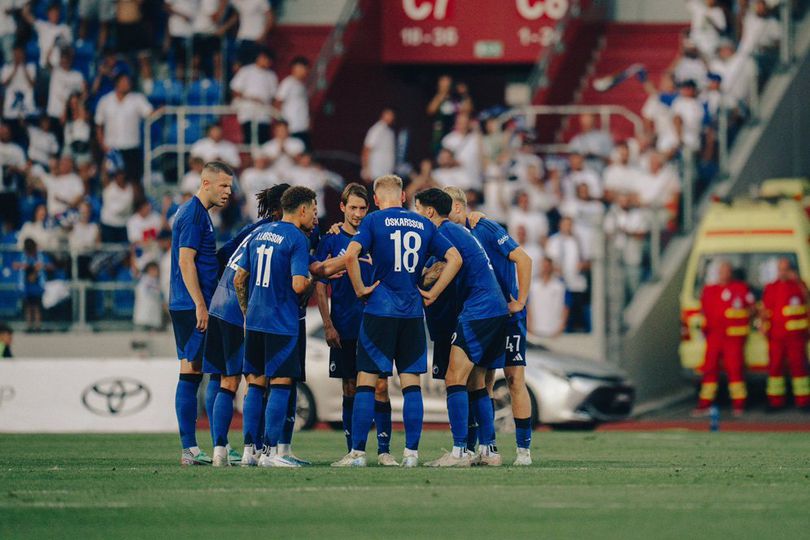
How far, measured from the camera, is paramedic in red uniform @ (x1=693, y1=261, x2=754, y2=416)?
24297 millimetres

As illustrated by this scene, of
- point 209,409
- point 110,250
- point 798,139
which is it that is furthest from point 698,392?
point 209,409

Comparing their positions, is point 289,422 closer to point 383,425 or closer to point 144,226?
point 383,425

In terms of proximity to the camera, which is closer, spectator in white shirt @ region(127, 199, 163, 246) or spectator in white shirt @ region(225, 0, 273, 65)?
spectator in white shirt @ region(127, 199, 163, 246)

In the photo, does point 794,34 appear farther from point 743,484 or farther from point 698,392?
point 743,484

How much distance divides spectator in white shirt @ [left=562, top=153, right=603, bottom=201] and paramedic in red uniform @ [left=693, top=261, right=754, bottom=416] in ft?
8.38

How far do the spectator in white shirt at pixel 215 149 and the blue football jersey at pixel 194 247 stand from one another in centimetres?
1287

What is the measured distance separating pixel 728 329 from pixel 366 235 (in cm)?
1195

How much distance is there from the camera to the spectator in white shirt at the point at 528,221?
25484mm

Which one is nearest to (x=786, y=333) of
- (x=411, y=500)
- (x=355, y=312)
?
(x=355, y=312)

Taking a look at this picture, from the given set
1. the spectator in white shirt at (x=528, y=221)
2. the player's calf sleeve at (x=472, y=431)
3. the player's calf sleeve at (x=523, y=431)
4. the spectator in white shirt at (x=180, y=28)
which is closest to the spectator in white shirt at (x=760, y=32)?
the spectator in white shirt at (x=528, y=221)

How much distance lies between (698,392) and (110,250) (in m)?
8.62

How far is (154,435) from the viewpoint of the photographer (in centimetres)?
2084

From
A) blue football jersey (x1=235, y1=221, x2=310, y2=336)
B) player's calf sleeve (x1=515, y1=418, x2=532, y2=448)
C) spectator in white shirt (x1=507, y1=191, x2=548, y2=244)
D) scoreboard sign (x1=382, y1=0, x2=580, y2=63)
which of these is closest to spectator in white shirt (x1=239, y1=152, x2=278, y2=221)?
spectator in white shirt (x1=507, y1=191, x2=548, y2=244)

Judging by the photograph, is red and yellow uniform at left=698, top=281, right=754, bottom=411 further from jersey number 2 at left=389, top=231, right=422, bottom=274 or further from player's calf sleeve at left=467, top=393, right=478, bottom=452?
jersey number 2 at left=389, top=231, right=422, bottom=274
